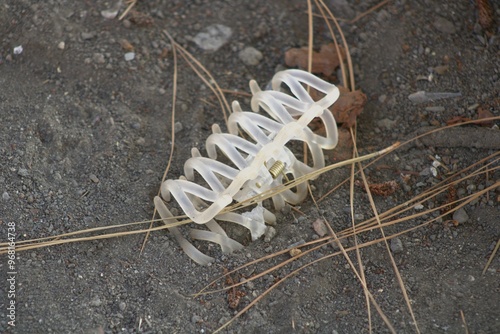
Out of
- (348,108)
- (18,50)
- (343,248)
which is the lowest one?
(343,248)

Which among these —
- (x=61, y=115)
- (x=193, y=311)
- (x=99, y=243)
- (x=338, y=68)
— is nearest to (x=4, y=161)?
(x=61, y=115)

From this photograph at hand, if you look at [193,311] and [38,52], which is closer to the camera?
[193,311]

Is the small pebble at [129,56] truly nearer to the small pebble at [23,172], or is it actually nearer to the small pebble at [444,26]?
the small pebble at [23,172]

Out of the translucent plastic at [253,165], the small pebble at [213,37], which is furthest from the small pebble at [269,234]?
the small pebble at [213,37]

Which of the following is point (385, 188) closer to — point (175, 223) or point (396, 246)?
point (396, 246)

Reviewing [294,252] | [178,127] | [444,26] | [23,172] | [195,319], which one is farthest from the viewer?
[444,26]

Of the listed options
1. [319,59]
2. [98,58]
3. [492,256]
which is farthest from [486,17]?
[98,58]

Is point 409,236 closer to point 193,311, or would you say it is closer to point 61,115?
point 193,311
